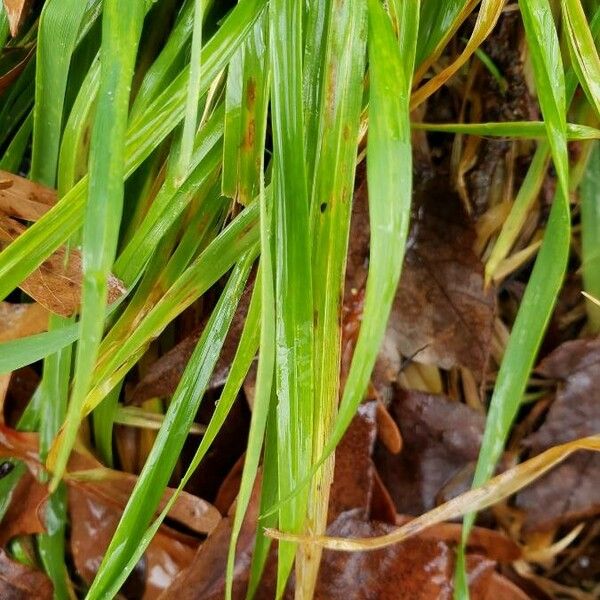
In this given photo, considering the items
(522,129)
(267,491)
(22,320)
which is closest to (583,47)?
(522,129)

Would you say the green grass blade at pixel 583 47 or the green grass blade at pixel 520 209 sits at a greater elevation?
the green grass blade at pixel 583 47

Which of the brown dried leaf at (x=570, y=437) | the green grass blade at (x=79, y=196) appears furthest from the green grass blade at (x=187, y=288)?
the brown dried leaf at (x=570, y=437)

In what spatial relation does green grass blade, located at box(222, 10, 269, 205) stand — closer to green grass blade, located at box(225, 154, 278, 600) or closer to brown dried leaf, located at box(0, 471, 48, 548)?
green grass blade, located at box(225, 154, 278, 600)

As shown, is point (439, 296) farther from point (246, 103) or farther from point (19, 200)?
point (19, 200)

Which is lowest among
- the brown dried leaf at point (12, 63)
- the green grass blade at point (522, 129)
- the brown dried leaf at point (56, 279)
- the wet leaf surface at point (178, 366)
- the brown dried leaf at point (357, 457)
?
the brown dried leaf at point (357, 457)

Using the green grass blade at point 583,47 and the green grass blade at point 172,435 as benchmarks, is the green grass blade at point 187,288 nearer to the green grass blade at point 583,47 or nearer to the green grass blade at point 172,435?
the green grass blade at point 172,435
